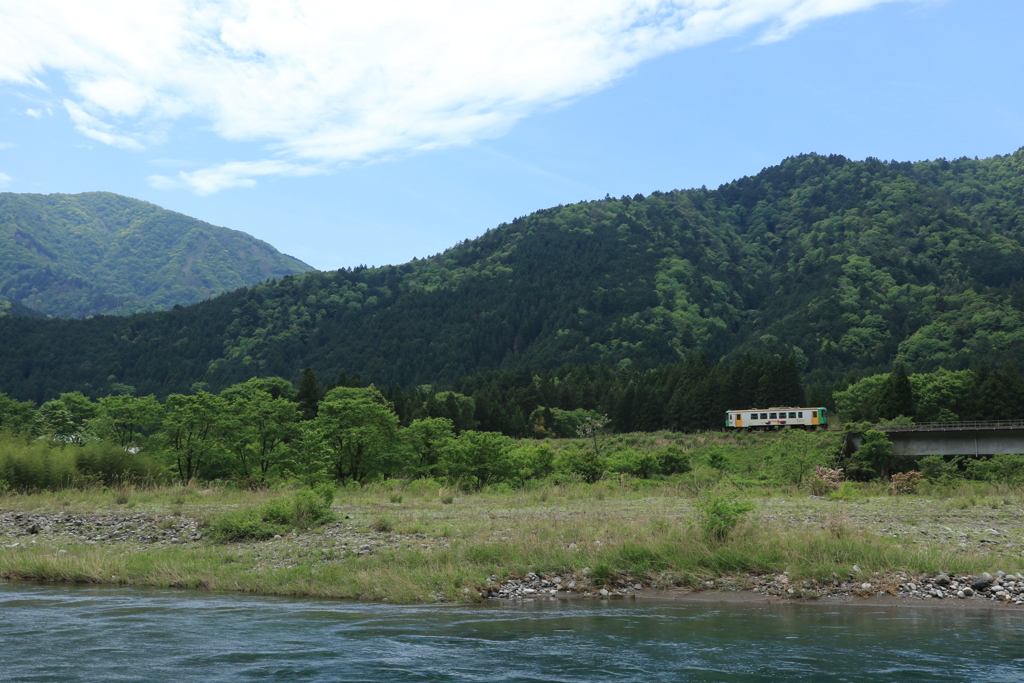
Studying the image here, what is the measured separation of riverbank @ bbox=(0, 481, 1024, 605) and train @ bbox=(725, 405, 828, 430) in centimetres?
6604

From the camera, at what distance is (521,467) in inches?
1865

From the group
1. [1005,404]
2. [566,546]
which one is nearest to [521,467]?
[566,546]

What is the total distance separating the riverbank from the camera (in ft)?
59.4

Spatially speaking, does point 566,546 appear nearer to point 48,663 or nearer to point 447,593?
point 447,593

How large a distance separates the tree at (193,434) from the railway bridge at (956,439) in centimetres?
5439

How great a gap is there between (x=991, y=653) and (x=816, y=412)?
8349 centimetres

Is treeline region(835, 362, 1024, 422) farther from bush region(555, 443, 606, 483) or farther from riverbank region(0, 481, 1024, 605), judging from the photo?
riverbank region(0, 481, 1024, 605)

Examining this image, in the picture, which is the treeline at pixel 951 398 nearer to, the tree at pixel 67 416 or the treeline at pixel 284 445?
the treeline at pixel 284 445

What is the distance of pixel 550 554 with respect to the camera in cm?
1989

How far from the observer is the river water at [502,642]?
1248 cm

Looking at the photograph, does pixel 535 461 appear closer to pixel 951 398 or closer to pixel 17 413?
Answer: pixel 951 398

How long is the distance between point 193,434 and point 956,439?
6278cm

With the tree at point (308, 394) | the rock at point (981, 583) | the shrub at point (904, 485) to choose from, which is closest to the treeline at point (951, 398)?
the shrub at point (904, 485)

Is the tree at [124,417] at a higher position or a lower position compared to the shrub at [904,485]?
higher
